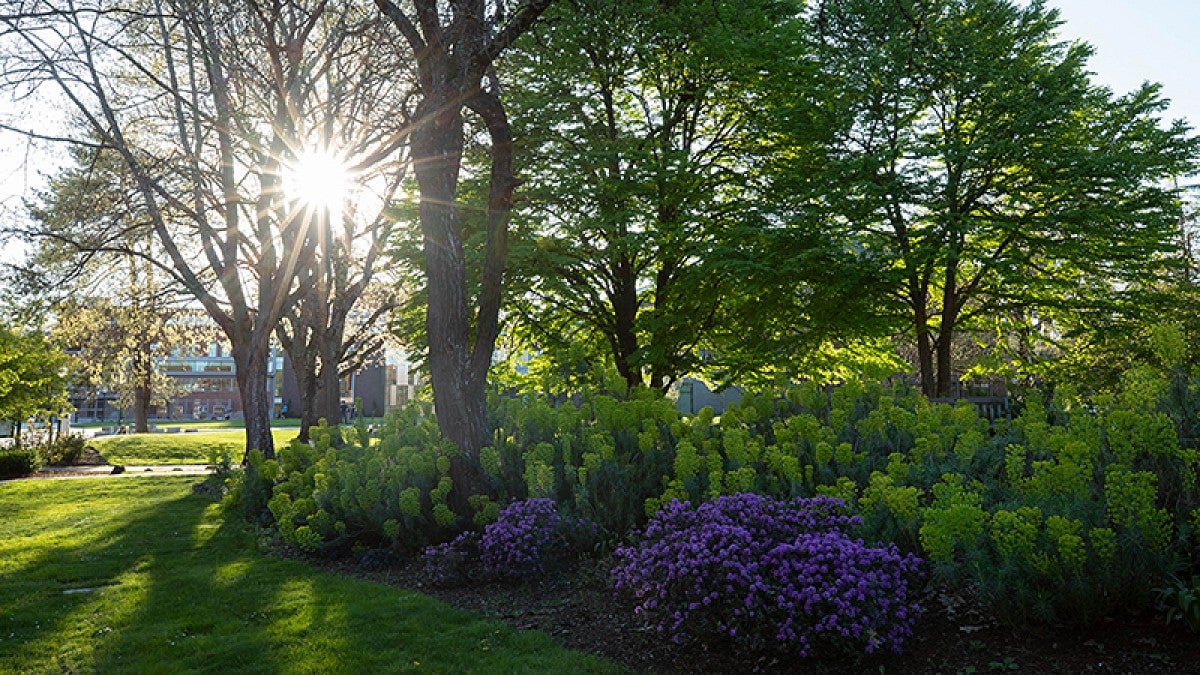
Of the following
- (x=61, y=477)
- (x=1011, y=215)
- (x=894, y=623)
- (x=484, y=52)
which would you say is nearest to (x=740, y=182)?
(x=1011, y=215)

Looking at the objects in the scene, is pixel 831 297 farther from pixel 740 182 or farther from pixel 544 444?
pixel 544 444

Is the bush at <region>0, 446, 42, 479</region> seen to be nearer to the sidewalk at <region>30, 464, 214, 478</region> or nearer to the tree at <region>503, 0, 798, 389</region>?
the sidewalk at <region>30, 464, 214, 478</region>

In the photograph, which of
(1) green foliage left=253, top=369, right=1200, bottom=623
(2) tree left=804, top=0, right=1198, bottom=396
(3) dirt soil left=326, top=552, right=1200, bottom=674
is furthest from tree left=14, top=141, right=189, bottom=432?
(2) tree left=804, top=0, right=1198, bottom=396

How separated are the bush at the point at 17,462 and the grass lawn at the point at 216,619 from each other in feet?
35.8

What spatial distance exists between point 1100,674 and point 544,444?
16.3 feet

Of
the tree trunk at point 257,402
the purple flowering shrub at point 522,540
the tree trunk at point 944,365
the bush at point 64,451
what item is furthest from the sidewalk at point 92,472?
the tree trunk at point 944,365

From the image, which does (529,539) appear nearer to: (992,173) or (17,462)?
(992,173)

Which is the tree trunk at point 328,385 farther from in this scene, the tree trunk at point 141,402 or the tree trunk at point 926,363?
the tree trunk at point 141,402

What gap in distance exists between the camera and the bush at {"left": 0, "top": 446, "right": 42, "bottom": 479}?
18.9 meters

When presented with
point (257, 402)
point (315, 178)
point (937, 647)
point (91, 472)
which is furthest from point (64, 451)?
point (937, 647)

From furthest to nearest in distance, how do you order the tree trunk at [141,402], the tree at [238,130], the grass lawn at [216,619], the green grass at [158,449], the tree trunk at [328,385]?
the tree trunk at [141,402] → the green grass at [158,449] → the tree trunk at [328,385] → the tree at [238,130] → the grass lawn at [216,619]

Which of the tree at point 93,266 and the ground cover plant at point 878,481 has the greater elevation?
the tree at point 93,266

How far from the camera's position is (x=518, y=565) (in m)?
6.59

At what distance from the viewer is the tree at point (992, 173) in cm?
1703
